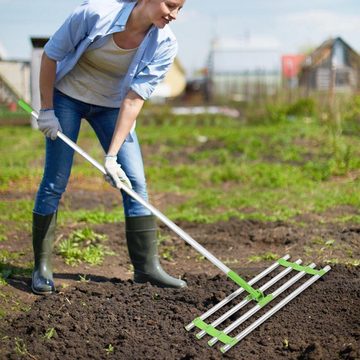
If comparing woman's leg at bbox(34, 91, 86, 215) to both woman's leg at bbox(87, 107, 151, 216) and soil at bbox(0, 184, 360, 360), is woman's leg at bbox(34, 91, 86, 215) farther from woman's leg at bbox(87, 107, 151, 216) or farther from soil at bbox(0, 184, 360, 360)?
soil at bbox(0, 184, 360, 360)

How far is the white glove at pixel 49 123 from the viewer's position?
399 cm

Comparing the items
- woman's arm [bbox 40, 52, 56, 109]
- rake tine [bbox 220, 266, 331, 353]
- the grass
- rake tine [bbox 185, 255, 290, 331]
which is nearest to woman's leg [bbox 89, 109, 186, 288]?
woman's arm [bbox 40, 52, 56, 109]

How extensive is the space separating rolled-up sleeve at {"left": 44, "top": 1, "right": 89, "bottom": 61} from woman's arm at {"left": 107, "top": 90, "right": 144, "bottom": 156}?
41cm

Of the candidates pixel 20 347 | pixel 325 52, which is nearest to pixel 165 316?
pixel 20 347

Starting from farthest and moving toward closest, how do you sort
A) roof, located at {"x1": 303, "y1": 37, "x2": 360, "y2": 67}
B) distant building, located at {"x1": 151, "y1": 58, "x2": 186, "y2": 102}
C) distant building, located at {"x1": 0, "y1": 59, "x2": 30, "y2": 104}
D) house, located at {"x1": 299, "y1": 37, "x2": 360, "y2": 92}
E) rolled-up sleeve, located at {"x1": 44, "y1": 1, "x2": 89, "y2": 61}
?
distant building, located at {"x1": 151, "y1": 58, "x2": 186, "y2": 102} < distant building, located at {"x1": 0, "y1": 59, "x2": 30, "y2": 104} < roof, located at {"x1": 303, "y1": 37, "x2": 360, "y2": 67} < house, located at {"x1": 299, "y1": 37, "x2": 360, "y2": 92} < rolled-up sleeve, located at {"x1": 44, "y1": 1, "x2": 89, "y2": 61}

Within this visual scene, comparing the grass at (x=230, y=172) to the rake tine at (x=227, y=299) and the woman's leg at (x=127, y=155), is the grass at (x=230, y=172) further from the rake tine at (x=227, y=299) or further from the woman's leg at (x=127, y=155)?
the rake tine at (x=227, y=299)

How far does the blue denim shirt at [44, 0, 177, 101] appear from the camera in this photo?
381 centimetres

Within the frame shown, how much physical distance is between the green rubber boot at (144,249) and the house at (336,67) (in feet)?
30.4

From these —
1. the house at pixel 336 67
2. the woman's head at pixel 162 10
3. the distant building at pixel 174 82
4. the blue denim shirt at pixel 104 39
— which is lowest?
the distant building at pixel 174 82

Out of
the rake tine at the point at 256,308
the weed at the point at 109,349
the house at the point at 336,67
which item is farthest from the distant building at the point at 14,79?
the weed at the point at 109,349

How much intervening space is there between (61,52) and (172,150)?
6.67m

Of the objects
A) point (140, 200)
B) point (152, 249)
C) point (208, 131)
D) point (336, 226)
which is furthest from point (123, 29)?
point (208, 131)

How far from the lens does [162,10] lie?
3598 mm

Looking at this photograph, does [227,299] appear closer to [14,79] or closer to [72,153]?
[72,153]
